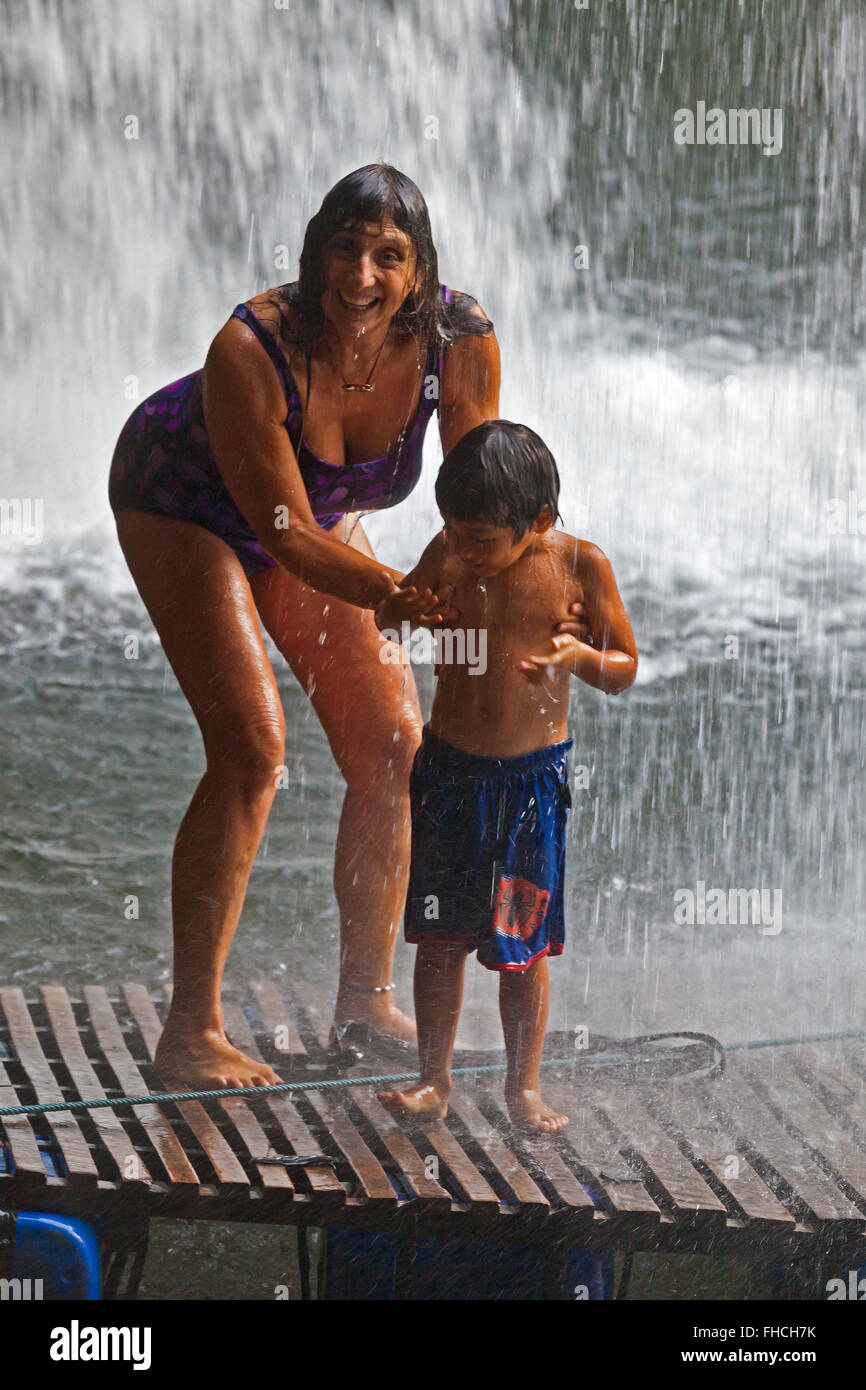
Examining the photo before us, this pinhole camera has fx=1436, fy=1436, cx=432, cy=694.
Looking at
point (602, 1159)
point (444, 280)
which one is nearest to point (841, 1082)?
point (602, 1159)

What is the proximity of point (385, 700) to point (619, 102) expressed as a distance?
527 cm

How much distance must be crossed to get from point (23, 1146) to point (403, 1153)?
631 millimetres

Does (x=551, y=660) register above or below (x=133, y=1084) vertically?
above

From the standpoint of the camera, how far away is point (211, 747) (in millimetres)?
2496

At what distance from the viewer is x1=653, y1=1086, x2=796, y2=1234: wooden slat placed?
2.32 metres

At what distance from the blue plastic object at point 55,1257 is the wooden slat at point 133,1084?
0.59ft

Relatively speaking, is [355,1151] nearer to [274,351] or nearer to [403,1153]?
[403,1153]

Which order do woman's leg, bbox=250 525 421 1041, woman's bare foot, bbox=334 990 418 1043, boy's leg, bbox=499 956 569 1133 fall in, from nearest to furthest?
boy's leg, bbox=499 956 569 1133, woman's leg, bbox=250 525 421 1041, woman's bare foot, bbox=334 990 418 1043

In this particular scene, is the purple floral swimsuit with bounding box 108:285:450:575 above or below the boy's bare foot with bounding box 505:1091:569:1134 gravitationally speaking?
above

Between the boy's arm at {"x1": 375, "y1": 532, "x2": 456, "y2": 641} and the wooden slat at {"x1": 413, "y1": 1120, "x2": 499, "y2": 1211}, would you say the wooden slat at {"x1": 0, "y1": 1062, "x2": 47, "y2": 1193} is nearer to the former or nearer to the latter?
the wooden slat at {"x1": 413, "y1": 1120, "x2": 499, "y2": 1211}

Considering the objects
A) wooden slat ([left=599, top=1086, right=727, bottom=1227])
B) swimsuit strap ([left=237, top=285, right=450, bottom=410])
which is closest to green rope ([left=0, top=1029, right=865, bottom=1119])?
wooden slat ([left=599, top=1086, right=727, bottom=1227])

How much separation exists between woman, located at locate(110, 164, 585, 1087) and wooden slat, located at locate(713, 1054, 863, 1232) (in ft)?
2.12

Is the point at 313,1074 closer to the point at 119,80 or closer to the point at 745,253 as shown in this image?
the point at 119,80

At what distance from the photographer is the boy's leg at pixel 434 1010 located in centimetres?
237
